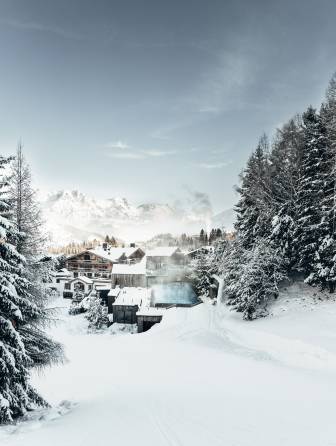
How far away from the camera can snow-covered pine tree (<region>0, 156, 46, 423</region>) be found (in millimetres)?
11250

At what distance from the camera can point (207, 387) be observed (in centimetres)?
1606

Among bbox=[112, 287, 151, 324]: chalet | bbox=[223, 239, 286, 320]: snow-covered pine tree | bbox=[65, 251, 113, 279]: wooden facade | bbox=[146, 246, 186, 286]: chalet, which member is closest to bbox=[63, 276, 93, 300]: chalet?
bbox=[65, 251, 113, 279]: wooden facade

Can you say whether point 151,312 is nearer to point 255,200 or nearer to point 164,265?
point 255,200

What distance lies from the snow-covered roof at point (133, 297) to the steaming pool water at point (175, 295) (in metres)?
1.41

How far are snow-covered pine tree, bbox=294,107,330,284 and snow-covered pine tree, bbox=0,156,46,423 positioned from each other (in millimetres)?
22154

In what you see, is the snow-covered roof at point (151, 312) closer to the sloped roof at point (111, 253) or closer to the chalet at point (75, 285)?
the chalet at point (75, 285)

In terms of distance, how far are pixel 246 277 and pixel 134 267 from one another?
42.6 metres

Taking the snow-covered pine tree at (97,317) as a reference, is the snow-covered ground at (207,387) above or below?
above

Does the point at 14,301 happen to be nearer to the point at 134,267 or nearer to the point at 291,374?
the point at 291,374

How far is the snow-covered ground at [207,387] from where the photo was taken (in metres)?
9.89

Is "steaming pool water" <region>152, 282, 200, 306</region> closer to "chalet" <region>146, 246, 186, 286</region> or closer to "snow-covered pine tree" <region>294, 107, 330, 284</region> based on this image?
"chalet" <region>146, 246, 186, 286</region>

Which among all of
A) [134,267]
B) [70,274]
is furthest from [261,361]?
[70,274]

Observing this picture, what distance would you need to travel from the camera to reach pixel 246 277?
29438 mm

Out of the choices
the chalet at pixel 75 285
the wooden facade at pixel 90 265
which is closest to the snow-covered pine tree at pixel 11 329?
the chalet at pixel 75 285
